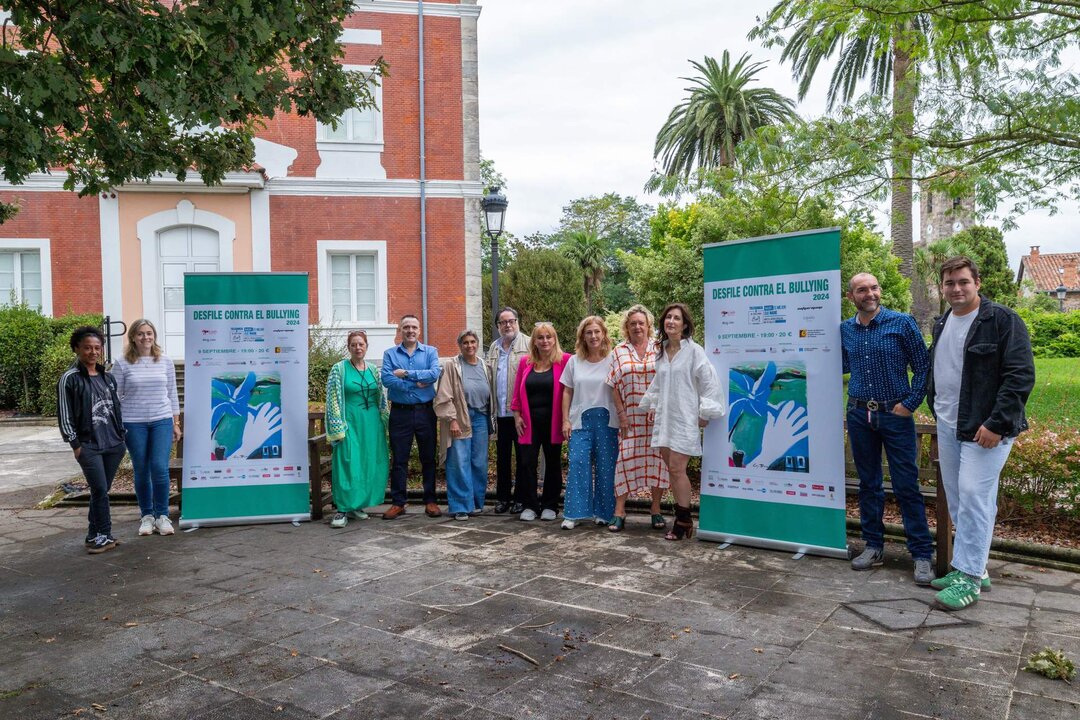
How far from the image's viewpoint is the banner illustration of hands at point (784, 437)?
6.05 meters

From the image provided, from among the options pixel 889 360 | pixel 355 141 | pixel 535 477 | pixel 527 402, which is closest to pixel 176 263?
pixel 355 141

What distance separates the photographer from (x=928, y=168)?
8797mm

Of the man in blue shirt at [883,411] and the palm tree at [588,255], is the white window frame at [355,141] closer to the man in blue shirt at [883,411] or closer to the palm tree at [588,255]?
the man in blue shirt at [883,411]

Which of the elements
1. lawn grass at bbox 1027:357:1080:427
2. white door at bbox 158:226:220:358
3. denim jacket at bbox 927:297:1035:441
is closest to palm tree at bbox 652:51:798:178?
lawn grass at bbox 1027:357:1080:427

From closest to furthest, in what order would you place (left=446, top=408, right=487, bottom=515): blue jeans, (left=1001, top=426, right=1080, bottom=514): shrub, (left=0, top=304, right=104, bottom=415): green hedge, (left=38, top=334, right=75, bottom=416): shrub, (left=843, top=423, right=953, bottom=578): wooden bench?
(left=843, top=423, right=953, bottom=578): wooden bench → (left=1001, top=426, right=1080, bottom=514): shrub → (left=446, top=408, right=487, bottom=515): blue jeans → (left=38, top=334, right=75, bottom=416): shrub → (left=0, top=304, right=104, bottom=415): green hedge

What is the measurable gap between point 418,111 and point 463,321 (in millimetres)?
4575

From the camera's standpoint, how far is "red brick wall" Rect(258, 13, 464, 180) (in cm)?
1695

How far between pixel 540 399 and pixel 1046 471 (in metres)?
4.04

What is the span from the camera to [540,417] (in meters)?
7.32

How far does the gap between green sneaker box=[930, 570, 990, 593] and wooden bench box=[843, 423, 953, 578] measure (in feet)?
0.64

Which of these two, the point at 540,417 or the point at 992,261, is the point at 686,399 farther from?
the point at 992,261

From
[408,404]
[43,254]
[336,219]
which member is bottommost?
[408,404]

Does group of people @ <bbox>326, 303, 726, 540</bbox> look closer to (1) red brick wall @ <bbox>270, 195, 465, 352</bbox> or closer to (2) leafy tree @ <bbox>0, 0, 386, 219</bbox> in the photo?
(2) leafy tree @ <bbox>0, 0, 386, 219</bbox>

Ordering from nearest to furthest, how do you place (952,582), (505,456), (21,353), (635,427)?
(952,582)
(635,427)
(505,456)
(21,353)
